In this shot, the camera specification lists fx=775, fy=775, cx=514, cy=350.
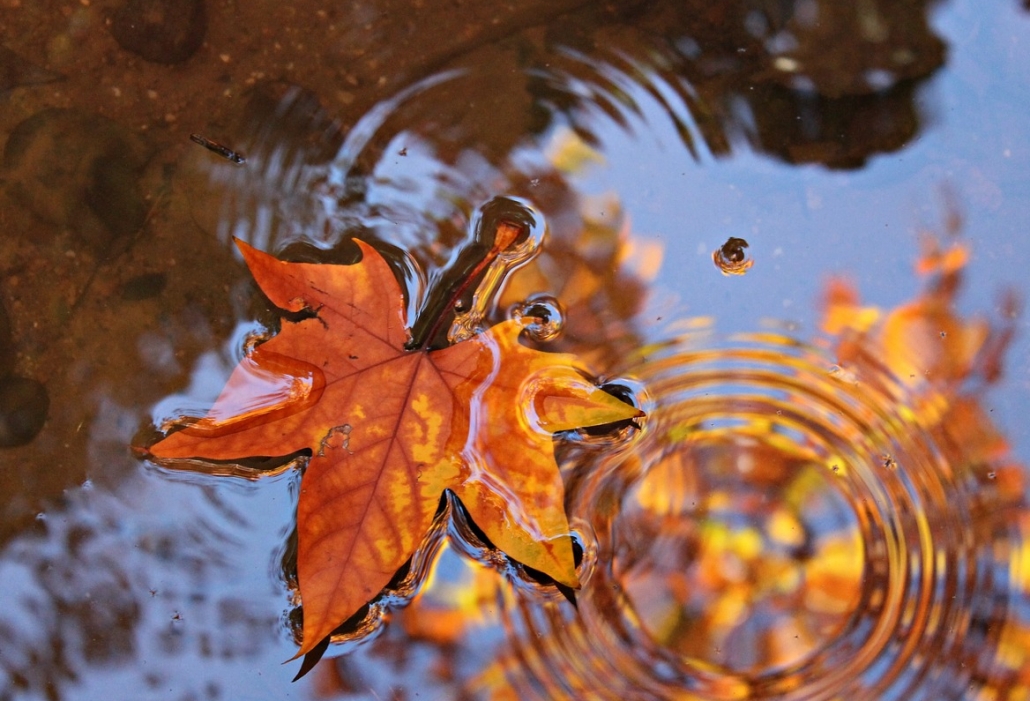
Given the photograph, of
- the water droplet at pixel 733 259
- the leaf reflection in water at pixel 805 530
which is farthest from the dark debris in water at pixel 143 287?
the water droplet at pixel 733 259

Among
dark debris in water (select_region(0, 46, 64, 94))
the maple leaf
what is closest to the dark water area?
dark debris in water (select_region(0, 46, 64, 94))

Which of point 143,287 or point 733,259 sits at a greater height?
point 733,259

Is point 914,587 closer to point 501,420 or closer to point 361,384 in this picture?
point 501,420

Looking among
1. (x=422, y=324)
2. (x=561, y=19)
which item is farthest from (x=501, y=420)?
(x=561, y=19)

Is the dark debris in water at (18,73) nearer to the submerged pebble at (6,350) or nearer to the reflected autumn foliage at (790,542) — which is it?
the submerged pebble at (6,350)

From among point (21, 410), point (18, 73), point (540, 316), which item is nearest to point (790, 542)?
point (540, 316)

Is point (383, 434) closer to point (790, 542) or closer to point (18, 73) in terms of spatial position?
point (790, 542)
